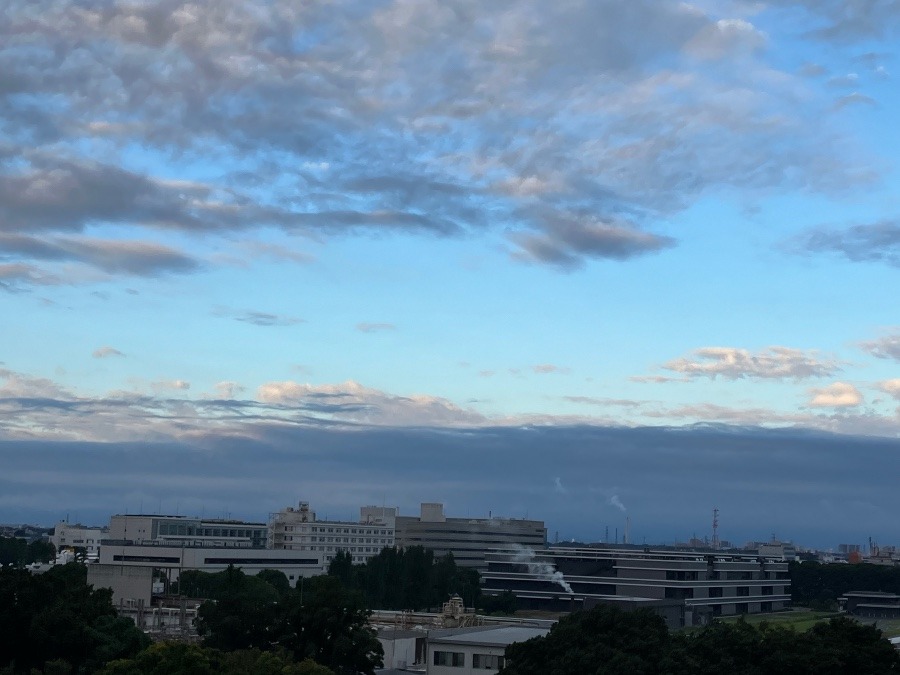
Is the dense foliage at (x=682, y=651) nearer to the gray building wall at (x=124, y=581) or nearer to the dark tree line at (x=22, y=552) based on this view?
the gray building wall at (x=124, y=581)

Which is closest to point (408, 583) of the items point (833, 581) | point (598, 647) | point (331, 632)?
point (331, 632)

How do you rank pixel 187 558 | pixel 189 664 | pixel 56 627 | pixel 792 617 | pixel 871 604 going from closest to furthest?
pixel 189 664, pixel 56 627, pixel 792 617, pixel 187 558, pixel 871 604

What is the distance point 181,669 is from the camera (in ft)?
128

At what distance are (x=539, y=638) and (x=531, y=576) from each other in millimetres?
100699

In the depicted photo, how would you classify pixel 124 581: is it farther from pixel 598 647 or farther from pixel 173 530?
pixel 173 530

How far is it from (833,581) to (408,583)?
246ft

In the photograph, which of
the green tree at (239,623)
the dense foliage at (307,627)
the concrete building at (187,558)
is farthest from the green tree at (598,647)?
the concrete building at (187,558)

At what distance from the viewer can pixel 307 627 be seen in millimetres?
57594

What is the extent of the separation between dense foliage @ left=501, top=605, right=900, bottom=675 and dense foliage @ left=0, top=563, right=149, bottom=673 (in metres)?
17.3

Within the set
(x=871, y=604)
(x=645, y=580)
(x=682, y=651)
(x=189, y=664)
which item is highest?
(x=645, y=580)

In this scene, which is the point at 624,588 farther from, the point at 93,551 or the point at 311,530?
the point at 93,551

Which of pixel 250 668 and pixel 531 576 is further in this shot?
pixel 531 576

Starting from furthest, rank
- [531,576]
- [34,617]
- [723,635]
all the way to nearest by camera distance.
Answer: [531,576]
[723,635]
[34,617]

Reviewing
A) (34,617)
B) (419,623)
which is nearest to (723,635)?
(34,617)
